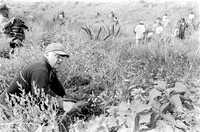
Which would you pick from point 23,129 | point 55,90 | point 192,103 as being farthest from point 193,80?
point 23,129

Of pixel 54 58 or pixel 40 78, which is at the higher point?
pixel 54 58

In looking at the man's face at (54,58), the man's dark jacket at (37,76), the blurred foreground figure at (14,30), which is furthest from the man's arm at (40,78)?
the blurred foreground figure at (14,30)

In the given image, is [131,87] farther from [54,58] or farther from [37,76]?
[37,76]

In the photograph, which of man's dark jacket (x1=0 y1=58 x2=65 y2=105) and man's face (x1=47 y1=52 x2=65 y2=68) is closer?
man's dark jacket (x1=0 y1=58 x2=65 y2=105)

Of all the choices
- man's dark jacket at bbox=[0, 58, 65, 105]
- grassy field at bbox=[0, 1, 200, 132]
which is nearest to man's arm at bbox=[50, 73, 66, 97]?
man's dark jacket at bbox=[0, 58, 65, 105]

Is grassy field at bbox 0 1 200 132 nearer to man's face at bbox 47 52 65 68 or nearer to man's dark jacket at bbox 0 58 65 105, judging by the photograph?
man's dark jacket at bbox 0 58 65 105

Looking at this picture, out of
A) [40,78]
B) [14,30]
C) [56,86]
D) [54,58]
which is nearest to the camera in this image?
[40,78]

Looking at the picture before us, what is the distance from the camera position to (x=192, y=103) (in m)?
2.97

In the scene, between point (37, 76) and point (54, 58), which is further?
point (54, 58)

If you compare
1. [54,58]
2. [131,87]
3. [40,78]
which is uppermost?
[54,58]

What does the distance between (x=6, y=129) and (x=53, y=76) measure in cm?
77

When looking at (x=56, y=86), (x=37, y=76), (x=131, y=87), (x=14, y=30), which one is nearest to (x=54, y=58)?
(x=37, y=76)

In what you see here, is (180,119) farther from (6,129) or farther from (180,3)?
(180,3)

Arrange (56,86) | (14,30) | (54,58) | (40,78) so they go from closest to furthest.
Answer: (40,78)
(54,58)
(56,86)
(14,30)
